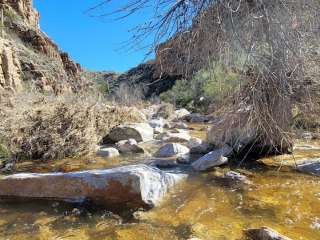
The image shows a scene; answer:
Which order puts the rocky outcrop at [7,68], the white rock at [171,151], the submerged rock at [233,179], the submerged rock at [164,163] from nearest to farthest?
the submerged rock at [233,179] → the submerged rock at [164,163] → the white rock at [171,151] → the rocky outcrop at [7,68]

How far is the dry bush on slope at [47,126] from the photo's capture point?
7316 mm

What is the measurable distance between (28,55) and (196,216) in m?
27.5

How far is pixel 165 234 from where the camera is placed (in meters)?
3.52

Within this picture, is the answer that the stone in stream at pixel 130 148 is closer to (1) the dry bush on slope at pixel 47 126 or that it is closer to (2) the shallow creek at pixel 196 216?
(1) the dry bush on slope at pixel 47 126

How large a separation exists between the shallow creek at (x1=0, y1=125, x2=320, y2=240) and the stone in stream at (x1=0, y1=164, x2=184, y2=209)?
6.1 inches

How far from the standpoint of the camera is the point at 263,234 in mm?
3266

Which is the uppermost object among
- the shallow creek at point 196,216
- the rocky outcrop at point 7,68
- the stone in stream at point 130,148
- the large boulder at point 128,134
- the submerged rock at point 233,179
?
the rocky outcrop at point 7,68

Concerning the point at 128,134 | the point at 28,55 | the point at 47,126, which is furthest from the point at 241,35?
the point at 28,55

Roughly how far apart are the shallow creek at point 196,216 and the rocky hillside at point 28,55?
1433 centimetres

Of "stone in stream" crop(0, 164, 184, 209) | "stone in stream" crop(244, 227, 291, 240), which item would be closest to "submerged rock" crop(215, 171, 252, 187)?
"stone in stream" crop(0, 164, 184, 209)

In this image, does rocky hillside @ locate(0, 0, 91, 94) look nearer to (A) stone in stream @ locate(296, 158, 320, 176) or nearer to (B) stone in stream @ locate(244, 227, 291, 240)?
(A) stone in stream @ locate(296, 158, 320, 176)

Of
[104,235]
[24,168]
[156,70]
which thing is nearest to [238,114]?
[156,70]

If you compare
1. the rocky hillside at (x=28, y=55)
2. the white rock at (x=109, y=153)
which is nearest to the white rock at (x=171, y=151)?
the white rock at (x=109, y=153)

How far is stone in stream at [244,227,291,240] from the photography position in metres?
3.19
